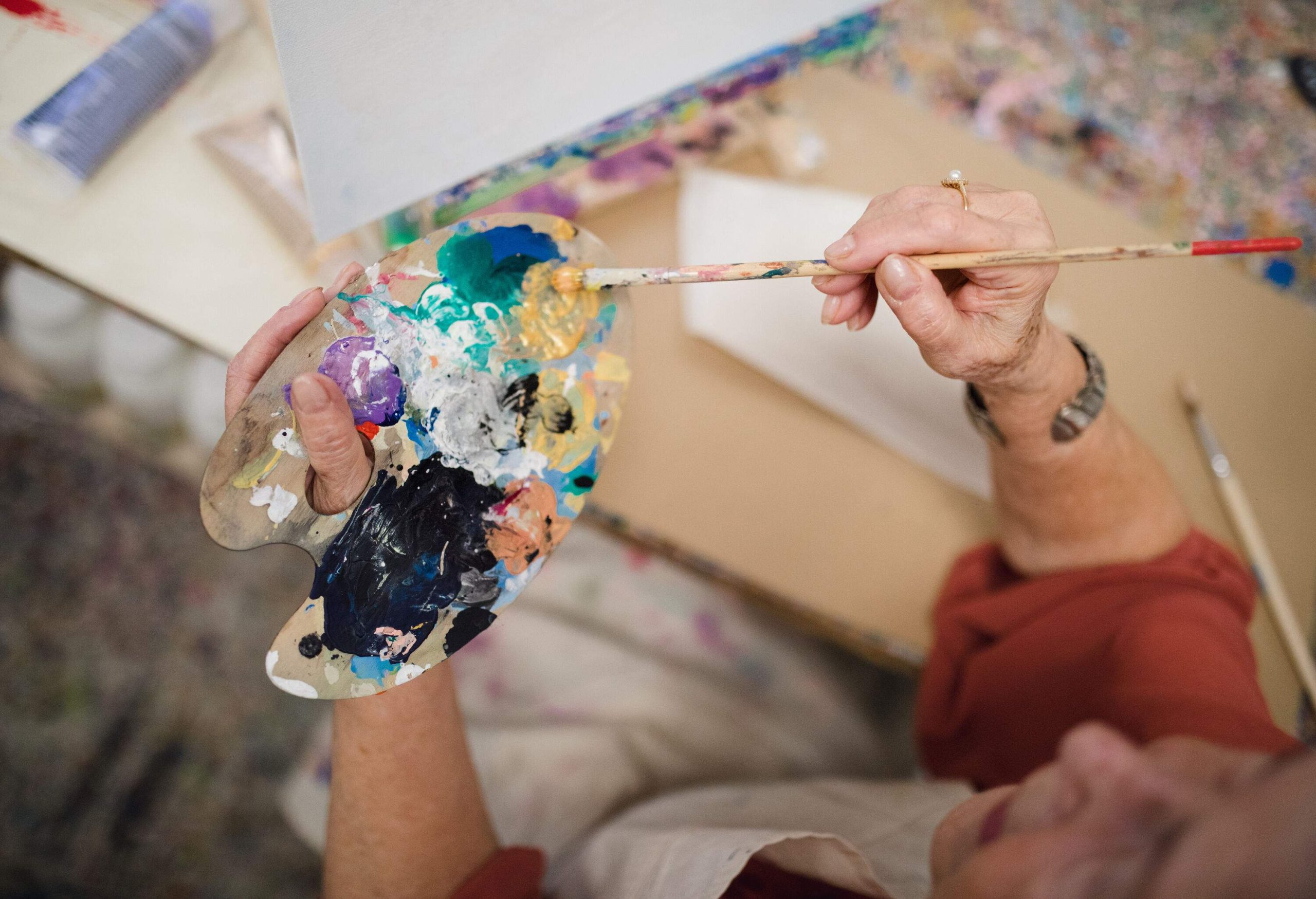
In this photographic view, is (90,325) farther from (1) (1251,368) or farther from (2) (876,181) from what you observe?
(1) (1251,368)

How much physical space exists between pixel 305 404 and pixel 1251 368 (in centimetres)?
99

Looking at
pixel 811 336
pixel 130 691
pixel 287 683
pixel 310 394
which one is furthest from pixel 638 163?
pixel 130 691

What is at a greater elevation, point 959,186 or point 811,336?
point 959,186

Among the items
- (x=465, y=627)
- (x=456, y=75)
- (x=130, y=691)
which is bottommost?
(x=130, y=691)

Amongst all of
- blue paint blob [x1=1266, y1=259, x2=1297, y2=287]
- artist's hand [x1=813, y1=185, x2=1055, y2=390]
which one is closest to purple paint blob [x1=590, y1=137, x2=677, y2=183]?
artist's hand [x1=813, y1=185, x2=1055, y2=390]

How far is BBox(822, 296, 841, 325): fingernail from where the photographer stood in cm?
50

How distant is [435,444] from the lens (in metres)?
0.50

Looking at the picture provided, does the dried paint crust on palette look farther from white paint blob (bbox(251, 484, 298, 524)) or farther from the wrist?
the wrist

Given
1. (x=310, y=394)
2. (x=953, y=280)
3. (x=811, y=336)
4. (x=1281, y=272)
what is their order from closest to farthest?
(x=310, y=394), (x=953, y=280), (x=811, y=336), (x=1281, y=272)

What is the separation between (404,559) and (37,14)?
1.85ft

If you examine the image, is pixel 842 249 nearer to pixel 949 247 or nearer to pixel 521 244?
pixel 949 247

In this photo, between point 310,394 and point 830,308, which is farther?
point 830,308

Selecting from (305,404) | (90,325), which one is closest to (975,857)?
(305,404)

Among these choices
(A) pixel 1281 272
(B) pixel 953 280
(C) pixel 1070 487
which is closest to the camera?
(B) pixel 953 280
